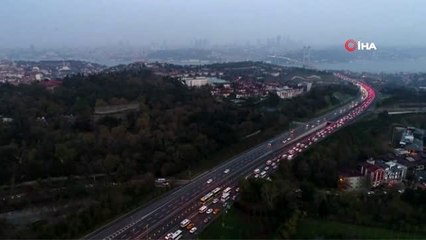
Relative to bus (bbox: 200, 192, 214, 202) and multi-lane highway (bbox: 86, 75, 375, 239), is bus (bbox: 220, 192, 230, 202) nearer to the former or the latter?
multi-lane highway (bbox: 86, 75, 375, 239)

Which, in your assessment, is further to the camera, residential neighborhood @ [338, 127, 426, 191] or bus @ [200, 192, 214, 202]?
residential neighborhood @ [338, 127, 426, 191]

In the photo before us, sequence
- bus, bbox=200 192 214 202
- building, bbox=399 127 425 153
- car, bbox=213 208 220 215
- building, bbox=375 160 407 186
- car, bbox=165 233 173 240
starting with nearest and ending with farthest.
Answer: car, bbox=165 233 173 240
car, bbox=213 208 220 215
bus, bbox=200 192 214 202
building, bbox=375 160 407 186
building, bbox=399 127 425 153

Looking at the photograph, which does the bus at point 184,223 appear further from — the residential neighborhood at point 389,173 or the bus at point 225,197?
the residential neighborhood at point 389,173

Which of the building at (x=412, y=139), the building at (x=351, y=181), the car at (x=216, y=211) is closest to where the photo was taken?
the car at (x=216, y=211)

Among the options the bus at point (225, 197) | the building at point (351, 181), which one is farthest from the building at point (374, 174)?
the bus at point (225, 197)

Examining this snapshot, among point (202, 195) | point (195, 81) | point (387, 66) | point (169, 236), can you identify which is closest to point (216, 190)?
point (202, 195)

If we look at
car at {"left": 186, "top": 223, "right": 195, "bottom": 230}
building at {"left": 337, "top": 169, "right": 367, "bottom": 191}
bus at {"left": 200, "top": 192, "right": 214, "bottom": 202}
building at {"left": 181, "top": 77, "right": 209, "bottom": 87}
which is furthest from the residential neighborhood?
building at {"left": 181, "top": 77, "right": 209, "bottom": 87}

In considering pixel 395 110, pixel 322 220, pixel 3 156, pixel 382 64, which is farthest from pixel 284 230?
pixel 382 64
